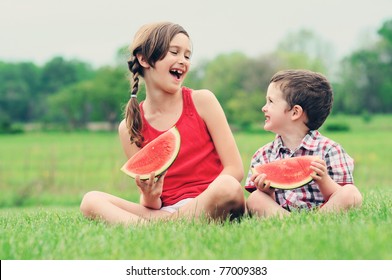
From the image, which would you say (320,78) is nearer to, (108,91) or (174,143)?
(174,143)

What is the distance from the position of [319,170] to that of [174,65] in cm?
136

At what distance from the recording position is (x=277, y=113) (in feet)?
14.4

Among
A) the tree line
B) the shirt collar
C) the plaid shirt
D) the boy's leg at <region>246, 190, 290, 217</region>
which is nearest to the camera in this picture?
the boy's leg at <region>246, 190, 290, 217</region>

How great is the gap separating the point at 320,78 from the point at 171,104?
120 cm

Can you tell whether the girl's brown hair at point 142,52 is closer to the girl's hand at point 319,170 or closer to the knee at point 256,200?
the knee at point 256,200

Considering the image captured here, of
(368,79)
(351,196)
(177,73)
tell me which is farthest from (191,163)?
(368,79)

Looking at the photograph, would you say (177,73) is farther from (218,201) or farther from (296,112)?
(218,201)

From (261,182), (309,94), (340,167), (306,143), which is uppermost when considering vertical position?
(309,94)

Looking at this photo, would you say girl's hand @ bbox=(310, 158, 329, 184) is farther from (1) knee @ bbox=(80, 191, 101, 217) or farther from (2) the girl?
(1) knee @ bbox=(80, 191, 101, 217)

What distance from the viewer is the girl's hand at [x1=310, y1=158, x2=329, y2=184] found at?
12.7ft

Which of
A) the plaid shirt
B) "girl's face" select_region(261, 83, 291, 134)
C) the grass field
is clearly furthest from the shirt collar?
the grass field

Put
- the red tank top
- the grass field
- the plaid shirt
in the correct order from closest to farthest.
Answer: the grass field
the plaid shirt
the red tank top

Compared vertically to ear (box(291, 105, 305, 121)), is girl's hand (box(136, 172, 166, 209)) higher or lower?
lower

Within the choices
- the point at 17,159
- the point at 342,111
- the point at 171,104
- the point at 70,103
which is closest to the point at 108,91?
the point at 70,103
